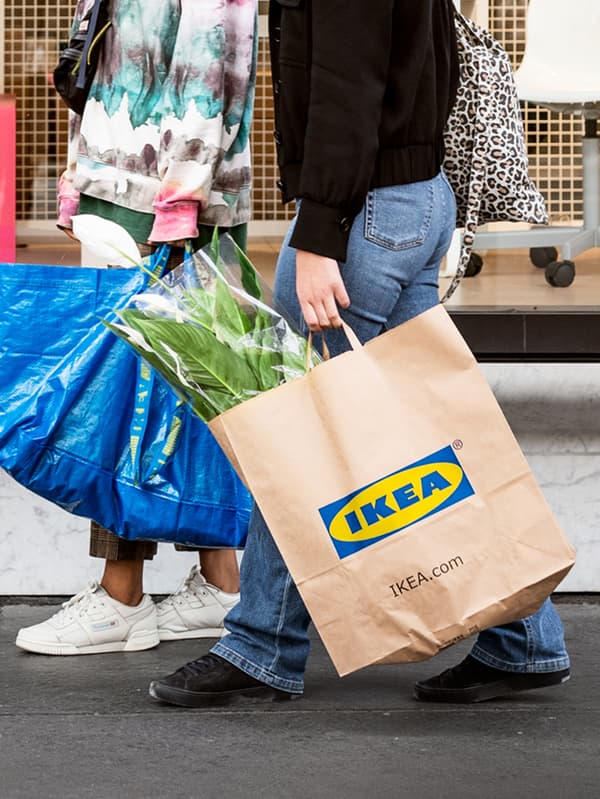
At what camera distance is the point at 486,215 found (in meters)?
2.75

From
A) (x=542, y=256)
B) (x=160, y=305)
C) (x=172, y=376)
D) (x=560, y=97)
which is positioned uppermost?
(x=560, y=97)

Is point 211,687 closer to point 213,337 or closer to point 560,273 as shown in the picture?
point 213,337

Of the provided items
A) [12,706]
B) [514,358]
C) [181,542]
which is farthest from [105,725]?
[514,358]

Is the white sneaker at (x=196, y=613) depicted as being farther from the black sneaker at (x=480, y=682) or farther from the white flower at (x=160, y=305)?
the white flower at (x=160, y=305)

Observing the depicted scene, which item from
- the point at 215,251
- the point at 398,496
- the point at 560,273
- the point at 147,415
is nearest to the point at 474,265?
the point at 560,273

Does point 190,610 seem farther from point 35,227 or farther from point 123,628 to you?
point 35,227

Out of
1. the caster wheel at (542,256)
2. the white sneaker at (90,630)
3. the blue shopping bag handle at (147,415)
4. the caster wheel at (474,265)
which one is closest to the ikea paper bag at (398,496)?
the blue shopping bag handle at (147,415)

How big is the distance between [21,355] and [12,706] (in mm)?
699

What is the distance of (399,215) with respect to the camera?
2510mm

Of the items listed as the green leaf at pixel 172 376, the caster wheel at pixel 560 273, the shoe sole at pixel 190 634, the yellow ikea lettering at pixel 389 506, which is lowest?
the shoe sole at pixel 190 634

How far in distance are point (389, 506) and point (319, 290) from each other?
38 cm

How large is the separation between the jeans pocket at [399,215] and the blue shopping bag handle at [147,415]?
0.57 meters

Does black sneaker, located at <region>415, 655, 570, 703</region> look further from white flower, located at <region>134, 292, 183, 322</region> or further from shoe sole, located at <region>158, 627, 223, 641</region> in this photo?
white flower, located at <region>134, 292, 183, 322</region>

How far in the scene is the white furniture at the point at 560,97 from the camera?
15.3ft
